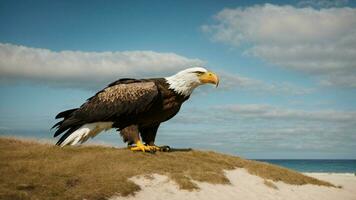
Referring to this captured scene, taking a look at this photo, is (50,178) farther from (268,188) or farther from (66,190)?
(268,188)

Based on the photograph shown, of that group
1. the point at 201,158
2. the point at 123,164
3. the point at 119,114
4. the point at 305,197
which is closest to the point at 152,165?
the point at 123,164

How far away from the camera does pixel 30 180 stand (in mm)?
13586

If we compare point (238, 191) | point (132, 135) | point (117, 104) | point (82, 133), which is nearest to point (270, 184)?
point (238, 191)

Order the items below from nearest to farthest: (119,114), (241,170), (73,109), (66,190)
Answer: (66,190) → (119,114) → (73,109) → (241,170)

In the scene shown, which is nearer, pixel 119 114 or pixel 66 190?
pixel 66 190

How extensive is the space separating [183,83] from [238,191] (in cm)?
465

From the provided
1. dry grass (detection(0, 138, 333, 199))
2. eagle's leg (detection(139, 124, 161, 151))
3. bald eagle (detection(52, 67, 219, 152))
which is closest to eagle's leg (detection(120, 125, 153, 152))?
bald eagle (detection(52, 67, 219, 152))

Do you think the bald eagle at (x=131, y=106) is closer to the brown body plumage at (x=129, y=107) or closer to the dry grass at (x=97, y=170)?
the brown body plumage at (x=129, y=107)

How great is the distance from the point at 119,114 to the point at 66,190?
4.07 m

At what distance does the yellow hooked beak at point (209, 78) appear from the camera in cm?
1670

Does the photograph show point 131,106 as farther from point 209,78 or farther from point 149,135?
point 209,78

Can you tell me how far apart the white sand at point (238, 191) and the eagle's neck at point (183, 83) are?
3416 mm

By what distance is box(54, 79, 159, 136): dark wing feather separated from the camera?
16.1m

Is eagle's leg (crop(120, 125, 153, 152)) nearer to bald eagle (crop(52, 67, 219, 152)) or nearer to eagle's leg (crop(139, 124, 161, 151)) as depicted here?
bald eagle (crop(52, 67, 219, 152))
